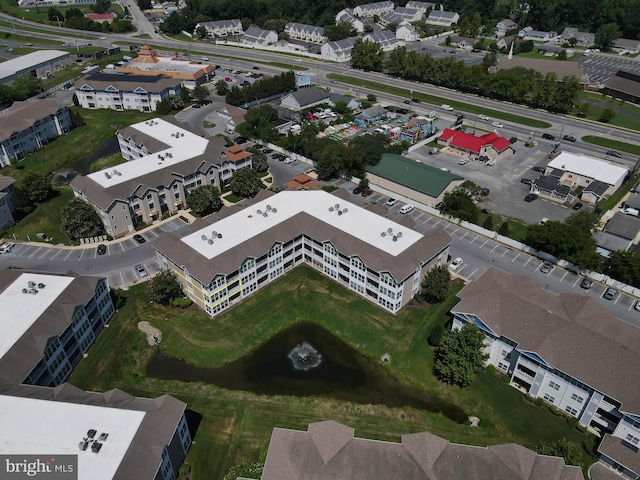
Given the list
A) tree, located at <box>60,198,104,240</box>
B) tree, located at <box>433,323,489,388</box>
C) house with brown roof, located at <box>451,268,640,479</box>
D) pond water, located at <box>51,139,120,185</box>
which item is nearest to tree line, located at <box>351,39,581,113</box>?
house with brown roof, located at <box>451,268,640,479</box>

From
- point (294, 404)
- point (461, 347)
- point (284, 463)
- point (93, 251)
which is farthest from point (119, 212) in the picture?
point (461, 347)

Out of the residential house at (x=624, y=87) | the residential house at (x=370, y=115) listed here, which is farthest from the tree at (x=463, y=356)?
the residential house at (x=624, y=87)

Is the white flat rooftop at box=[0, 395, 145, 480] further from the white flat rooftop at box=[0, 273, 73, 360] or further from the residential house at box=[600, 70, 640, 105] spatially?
the residential house at box=[600, 70, 640, 105]

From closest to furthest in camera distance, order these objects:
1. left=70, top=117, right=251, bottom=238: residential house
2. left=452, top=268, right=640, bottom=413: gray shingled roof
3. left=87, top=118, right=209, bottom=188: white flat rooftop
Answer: left=452, top=268, right=640, bottom=413: gray shingled roof, left=70, top=117, right=251, bottom=238: residential house, left=87, top=118, right=209, bottom=188: white flat rooftop

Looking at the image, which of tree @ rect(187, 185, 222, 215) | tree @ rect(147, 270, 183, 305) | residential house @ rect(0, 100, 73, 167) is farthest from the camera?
residential house @ rect(0, 100, 73, 167)

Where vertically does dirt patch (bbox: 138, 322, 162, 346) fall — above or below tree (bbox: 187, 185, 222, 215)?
below

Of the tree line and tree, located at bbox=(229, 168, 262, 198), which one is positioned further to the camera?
the tree line

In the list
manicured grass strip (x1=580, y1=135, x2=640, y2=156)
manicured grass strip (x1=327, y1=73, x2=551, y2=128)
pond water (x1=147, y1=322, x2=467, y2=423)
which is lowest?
pond water (x1=147, y1=322, x2=467, y2=423)
